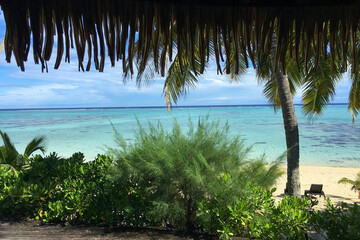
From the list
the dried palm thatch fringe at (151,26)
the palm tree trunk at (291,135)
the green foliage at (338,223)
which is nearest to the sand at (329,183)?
the palm tree trunk at (291,135)

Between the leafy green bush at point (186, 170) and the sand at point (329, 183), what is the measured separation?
246 inches

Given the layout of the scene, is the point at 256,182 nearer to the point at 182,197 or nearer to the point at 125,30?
the point at 182,197

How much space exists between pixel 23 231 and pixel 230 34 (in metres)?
3.51

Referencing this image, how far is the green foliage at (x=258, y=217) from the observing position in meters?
3.00

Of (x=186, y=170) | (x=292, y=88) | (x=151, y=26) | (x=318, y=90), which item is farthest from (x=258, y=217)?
(x=292, y=88)

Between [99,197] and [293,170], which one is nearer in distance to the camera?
[99,197]

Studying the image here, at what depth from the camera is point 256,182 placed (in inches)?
149

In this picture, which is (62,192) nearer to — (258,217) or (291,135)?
(258,217)

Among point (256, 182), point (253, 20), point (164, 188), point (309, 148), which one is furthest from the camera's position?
point (309, 148)

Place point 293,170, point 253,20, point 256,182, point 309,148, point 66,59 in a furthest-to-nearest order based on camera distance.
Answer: point 309,148
point 293,170
point 256,182
point 253,20
point 66,59

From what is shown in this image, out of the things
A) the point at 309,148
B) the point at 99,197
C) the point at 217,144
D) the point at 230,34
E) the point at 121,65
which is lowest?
the point at 309,148

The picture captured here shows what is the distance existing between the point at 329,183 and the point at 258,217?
12.5m

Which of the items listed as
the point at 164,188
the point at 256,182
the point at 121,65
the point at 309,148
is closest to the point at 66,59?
the point at 121,65

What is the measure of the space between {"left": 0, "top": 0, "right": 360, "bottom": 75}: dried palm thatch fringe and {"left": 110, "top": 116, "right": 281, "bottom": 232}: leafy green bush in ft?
6.22
